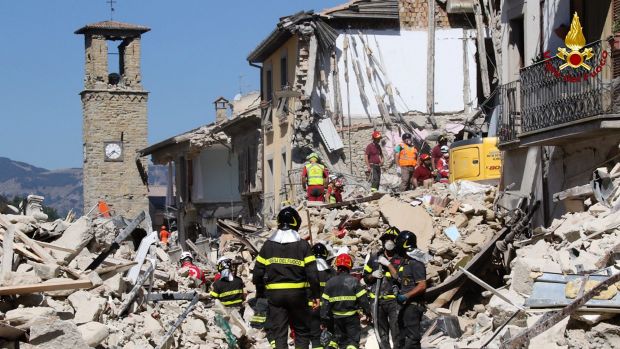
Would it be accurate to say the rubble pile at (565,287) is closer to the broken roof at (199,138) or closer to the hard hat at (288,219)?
the hard hat at (288,219)

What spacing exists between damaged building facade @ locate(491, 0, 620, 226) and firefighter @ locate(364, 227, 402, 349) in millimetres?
3774

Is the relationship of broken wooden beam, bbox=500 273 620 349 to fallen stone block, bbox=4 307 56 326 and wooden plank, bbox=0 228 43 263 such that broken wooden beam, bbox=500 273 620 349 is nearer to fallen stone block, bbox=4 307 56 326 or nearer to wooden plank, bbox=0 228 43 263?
fallen stone block, bbox=4 307 56 326

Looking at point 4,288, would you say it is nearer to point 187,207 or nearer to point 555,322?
point 555,322

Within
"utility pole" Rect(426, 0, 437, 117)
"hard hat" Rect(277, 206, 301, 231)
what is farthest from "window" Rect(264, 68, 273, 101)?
"hard hat" Rect(277, 206, 301, 231)

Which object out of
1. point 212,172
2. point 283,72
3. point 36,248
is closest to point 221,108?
point 212,172

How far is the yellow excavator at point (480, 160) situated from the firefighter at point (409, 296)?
423 inches

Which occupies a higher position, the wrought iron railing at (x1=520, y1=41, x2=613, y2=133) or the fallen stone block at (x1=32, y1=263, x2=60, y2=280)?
the wrought iron railing at (x1=520, y1=41, x2=613, y2=133)

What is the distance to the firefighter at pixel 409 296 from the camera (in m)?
14.8

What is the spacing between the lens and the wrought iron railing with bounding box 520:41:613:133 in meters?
18.6

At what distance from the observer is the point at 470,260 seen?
21.3m

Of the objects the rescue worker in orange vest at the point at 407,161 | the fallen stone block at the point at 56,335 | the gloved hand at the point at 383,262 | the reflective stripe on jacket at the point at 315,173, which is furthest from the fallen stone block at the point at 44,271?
the rescue worker in orange vest at the point at 407,161

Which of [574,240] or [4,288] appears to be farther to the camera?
[574,240]

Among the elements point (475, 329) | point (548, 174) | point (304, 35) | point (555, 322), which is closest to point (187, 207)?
point (304, 35)

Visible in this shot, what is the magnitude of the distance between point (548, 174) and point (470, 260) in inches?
80.2
